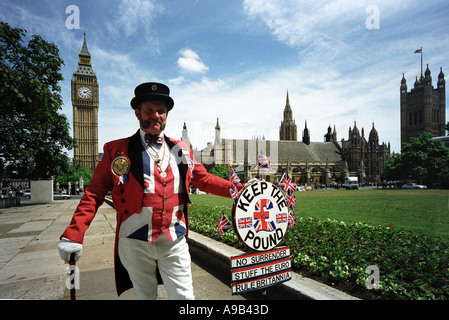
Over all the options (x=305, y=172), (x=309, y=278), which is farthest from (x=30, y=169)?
(x=305, y=172)

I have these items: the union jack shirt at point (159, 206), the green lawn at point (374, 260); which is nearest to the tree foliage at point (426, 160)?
the green lawn at point (374, 260)

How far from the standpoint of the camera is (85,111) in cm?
4031

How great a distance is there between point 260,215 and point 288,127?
312 ft

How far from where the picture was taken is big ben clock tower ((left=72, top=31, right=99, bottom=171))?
21.3 meters

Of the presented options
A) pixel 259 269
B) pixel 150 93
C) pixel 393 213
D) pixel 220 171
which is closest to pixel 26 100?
pixel 150 93

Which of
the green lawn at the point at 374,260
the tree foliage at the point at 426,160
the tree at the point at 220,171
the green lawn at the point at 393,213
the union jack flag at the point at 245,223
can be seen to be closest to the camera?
the union jack flag at the point at 245,223

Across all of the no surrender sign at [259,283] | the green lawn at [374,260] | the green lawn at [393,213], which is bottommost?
the green lawn at [393,213]

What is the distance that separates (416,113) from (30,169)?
244 ft

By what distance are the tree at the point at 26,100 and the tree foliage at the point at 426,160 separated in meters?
56.2

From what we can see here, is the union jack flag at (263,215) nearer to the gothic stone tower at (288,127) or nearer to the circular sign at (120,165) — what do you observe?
the circular sign at (120,165)

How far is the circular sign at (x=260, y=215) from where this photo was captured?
233cm

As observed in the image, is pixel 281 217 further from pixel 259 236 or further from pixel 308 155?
pixel 308 155
